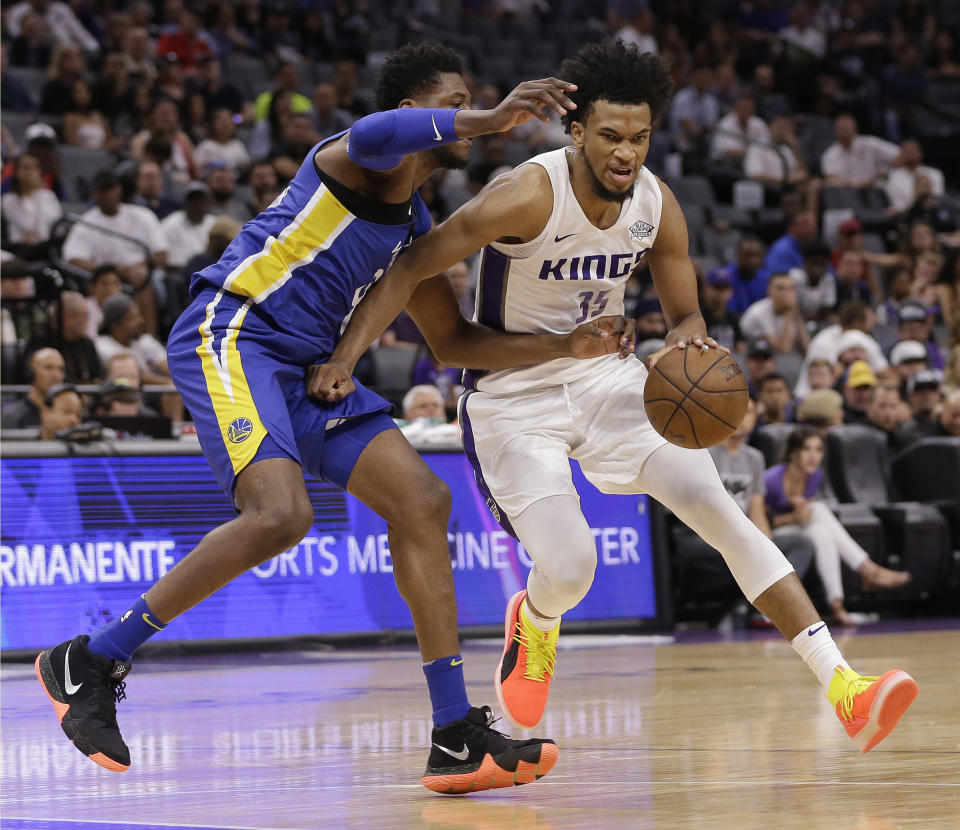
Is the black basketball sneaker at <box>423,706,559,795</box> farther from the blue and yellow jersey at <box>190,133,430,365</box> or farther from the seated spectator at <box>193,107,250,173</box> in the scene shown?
the seated spectator at <box>193,107,250,173</box>

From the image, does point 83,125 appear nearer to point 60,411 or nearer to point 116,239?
point 116,239

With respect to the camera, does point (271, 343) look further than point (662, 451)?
No

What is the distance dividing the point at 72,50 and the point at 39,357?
191 inches

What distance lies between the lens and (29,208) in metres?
11.1

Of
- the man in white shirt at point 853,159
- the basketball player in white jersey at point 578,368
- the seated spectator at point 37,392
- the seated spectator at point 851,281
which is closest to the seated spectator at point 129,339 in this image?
the seated spectator at point 37,392

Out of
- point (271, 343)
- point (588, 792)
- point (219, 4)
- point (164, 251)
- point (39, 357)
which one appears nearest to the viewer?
point (588, 792)

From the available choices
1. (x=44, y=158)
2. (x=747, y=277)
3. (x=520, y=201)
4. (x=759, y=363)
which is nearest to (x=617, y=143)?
(x=520, y=201)

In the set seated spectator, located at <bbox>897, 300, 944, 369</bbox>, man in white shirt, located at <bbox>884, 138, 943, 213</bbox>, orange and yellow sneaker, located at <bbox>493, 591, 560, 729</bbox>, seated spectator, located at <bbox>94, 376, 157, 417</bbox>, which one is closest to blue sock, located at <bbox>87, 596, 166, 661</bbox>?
orange and yellow sneaker, located at <bbox>493, 591, 560, 729</bbox>

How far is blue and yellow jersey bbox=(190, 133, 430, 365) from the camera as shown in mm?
4312

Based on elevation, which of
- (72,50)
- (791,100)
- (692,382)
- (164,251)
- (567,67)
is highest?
(567,67)

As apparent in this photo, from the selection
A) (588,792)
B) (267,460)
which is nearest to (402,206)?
(267,460)

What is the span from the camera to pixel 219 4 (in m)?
15.4

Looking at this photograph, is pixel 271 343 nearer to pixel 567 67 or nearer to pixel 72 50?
pixel 567 67

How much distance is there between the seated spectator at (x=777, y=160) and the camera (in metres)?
16.5
